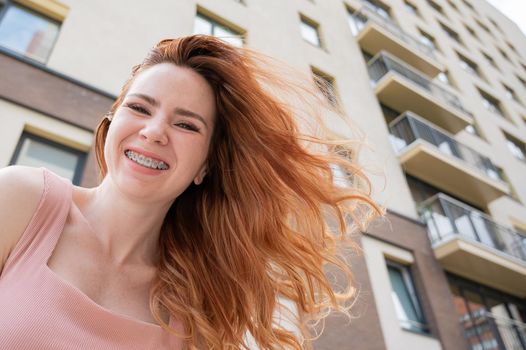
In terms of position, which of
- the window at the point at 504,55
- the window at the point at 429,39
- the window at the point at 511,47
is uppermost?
the window at the point at 511,47

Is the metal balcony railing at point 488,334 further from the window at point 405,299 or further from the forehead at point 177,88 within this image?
the forehead at point 177,88

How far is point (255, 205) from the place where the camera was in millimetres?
2746

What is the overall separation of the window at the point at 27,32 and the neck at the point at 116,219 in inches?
186

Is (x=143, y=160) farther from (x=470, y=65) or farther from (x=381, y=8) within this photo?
(x=470, y=65)

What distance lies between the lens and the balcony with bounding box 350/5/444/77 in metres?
13.2

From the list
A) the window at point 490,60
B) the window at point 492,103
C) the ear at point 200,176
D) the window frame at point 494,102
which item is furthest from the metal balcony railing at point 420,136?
Result: the window at point 490,60

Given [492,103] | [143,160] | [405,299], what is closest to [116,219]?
[143,160]

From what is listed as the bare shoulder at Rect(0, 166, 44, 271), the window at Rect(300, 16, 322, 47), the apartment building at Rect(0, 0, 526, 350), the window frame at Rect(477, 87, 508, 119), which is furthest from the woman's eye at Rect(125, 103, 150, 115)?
the window frame at Rect(477, 87, 508, 119)

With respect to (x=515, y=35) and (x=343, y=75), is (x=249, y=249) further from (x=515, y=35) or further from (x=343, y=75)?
(x=515, y=35)

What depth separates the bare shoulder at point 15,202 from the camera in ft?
5.06

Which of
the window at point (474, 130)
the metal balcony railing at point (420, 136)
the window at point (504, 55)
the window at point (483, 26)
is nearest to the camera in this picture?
the metal balcony railing at point (420, 136)

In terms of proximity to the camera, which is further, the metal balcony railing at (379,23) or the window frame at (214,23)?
the metal balcony railing at (379,23)

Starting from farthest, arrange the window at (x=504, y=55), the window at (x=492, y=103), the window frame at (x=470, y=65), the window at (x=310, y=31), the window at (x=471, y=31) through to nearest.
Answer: the window at (x=504, y=55) < the window at (x=471, y=31) < the window frame at (x=470, y=65) < the window at (x=492, y=103) < the window at (x=310, y=31)

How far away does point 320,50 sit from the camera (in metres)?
11.3
